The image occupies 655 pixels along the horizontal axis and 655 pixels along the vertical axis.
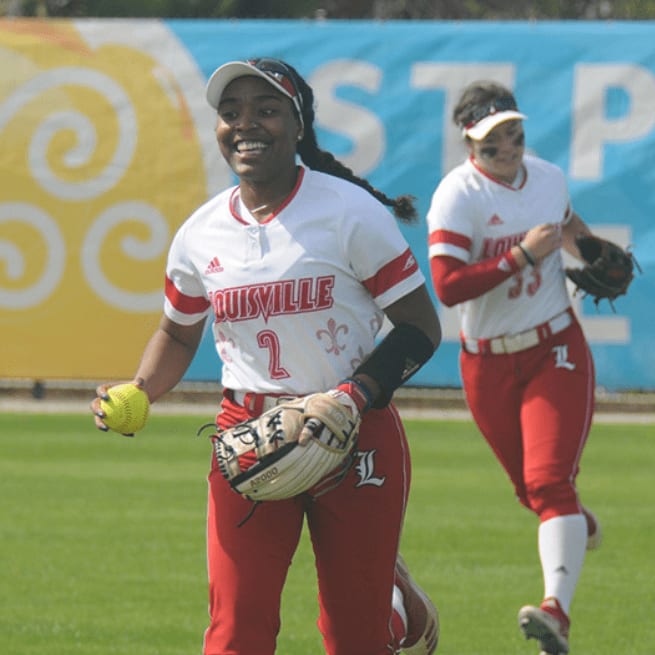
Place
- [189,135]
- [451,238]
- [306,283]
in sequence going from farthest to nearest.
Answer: [189,135] < [451,238] < [306,283]

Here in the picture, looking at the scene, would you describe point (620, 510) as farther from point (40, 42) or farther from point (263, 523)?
point (40, 42)

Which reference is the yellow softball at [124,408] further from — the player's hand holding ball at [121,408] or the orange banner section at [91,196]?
the orange banner section at [91,196]

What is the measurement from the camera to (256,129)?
5.17 m

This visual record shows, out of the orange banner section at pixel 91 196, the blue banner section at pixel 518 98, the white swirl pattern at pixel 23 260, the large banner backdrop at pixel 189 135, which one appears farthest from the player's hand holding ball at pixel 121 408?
the white swirl pattern at pixel 23 260

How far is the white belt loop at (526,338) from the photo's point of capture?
7.76 meters

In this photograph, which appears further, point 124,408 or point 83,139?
point 83,139

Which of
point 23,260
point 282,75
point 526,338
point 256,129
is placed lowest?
point 23,260

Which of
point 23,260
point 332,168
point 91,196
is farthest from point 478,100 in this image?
point 23,260

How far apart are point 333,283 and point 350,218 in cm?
20

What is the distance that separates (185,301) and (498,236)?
104 inches

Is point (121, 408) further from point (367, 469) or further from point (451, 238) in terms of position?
point (451, 238)

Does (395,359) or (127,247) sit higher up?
(395,359)

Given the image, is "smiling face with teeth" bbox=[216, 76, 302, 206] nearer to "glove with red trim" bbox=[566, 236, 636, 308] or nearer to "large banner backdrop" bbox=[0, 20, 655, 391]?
"glove with red trim" bbox=[566, 236, 636, 308]

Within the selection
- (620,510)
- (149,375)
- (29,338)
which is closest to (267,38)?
(29,338)
